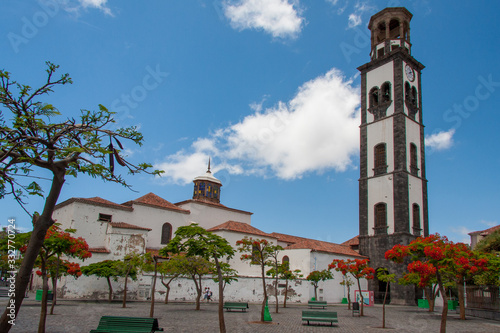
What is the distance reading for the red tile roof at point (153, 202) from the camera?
36.1 metres

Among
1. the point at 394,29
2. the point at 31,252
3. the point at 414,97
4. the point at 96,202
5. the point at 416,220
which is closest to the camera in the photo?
the point at 31,252

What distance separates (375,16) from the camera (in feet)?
142

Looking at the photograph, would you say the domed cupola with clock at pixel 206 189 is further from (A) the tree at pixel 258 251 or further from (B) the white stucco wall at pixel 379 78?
(A) the tree at pixel 258 251

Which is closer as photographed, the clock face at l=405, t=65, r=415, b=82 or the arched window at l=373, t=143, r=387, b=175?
the arched window at l=373, t=143, r=387, b=175

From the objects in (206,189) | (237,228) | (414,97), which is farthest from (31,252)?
(414,97)

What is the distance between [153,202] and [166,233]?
3.24 m

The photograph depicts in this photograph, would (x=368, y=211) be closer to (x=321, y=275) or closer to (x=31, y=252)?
(x=321, y=275)

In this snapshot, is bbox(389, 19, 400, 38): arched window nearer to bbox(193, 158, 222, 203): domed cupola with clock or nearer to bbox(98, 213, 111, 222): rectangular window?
bbox(193, 158, 222, 203): domed cupola with clock

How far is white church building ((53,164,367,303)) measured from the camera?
97.5 ft

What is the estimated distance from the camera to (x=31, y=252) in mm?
5621

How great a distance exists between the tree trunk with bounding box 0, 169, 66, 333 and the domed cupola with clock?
39.2m

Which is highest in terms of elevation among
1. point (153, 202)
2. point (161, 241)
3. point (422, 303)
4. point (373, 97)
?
point (373, 97)

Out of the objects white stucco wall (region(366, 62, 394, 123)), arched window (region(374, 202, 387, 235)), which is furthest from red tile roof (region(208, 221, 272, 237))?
white stucco wall (region(366, 62, 394, 123))

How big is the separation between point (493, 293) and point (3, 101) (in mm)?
24685
